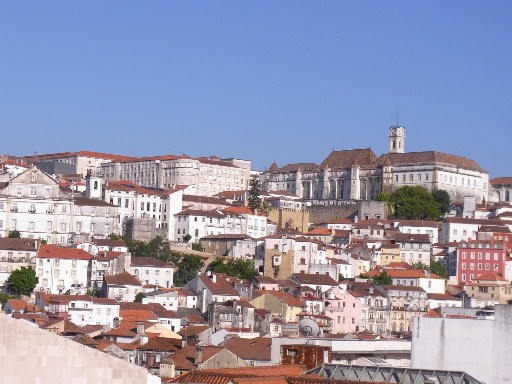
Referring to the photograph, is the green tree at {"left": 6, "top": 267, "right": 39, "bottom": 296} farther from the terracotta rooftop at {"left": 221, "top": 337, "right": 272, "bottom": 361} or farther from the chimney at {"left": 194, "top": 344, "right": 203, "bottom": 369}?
the chimney at {"left": 194, "top": 344, "right": 203, "bottom": 369}

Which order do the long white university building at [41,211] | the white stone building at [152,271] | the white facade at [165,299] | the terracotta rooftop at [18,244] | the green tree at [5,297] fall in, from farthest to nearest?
the long white university building at [41,211] < the white stone building at [152,271] < the terracotta rooftop at [18,244] < the white facade at [165,299] < the green tree at [5,297]

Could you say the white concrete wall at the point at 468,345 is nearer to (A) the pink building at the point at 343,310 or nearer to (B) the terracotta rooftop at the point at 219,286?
(B) the terracotta rooftop at the point at 219,286

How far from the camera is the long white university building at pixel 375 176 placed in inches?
5310

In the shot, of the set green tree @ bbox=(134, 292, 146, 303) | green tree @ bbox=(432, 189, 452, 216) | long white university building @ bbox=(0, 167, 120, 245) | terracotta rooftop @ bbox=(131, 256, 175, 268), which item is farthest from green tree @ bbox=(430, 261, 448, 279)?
green tree @ bbox=(134, 292, 146, 303)

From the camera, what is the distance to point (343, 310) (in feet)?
266

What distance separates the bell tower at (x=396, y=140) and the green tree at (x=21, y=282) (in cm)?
7789

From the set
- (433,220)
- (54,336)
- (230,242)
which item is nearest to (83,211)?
(230,242)

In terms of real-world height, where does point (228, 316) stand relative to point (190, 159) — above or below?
below

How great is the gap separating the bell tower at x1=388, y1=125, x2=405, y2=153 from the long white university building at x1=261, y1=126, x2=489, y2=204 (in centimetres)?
711

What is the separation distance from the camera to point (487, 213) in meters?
125

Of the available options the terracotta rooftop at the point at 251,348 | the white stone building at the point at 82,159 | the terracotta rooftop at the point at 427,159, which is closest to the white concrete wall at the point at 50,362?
the terracotta rooftop at the point at 251,348

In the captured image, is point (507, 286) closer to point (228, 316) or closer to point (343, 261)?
point (343, 261)

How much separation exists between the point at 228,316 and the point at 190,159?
67.0 meters

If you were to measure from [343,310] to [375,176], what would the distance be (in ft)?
186
